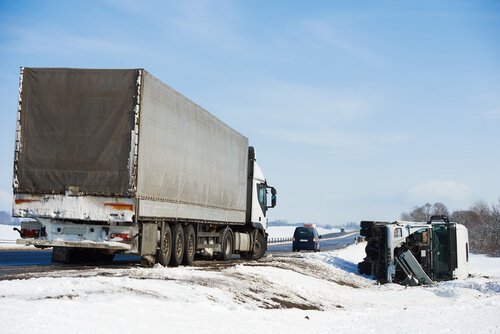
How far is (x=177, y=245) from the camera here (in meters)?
20.2

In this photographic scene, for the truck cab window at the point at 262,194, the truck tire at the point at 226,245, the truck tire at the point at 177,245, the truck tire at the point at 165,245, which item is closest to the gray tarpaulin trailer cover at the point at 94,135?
the truck tire at the point at 165,245

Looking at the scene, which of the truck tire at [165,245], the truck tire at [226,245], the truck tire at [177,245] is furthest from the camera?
the truck tire at [226,245]

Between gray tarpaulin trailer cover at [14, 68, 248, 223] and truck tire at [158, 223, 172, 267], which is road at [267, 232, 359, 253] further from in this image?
gray tarpaulin trailer cover at [14, 68, 248, 223]

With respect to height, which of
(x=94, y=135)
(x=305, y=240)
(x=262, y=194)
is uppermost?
(x=94, y=135)

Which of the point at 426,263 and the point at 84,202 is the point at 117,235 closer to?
the point at 84,202

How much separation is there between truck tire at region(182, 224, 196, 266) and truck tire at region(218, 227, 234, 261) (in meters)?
3.83

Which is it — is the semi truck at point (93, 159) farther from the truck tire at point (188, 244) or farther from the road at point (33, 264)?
the truck tire at point (188, 244)

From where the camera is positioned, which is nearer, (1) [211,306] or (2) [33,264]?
(1) [211,306]

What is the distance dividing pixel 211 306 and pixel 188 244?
8.58 meters

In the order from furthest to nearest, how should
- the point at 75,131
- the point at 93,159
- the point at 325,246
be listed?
1. the point at 325,246
2. the point at 75,131
3. the point at 93,159

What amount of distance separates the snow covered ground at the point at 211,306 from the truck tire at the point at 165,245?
5.00 feet

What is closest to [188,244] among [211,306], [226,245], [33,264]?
[33,264]

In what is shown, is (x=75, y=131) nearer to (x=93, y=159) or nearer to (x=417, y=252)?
Answer: (x=93, y=159)

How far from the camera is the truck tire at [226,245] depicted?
83.9ft
